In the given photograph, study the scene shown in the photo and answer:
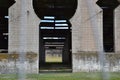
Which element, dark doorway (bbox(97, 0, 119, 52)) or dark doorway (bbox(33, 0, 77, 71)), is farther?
dark doorway (bbox(33, 0, 77, 71))

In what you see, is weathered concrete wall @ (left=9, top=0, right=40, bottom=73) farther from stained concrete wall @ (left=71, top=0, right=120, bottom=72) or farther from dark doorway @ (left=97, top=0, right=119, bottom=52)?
dark doorway @ (left=97, top=0, right=119, bottom=52)

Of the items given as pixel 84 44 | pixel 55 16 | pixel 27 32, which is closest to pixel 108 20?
pixel 55 16

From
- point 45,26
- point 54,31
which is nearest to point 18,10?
point 45,26

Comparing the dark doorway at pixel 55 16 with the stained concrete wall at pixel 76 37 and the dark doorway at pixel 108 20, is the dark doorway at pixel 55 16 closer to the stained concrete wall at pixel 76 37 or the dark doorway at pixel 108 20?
the dark doorway at pixel 108 20

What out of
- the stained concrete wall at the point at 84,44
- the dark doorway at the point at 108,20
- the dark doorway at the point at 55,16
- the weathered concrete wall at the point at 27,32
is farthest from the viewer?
the dark doorway at the point at 55,16

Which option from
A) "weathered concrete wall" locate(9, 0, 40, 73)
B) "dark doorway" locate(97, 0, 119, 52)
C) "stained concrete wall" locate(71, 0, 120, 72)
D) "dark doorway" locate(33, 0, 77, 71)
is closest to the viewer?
"weathered concrete wall" locate(9, 0, 40, 73)

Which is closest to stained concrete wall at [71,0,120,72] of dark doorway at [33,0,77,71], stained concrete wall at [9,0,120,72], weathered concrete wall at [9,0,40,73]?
stained concrete wall at [9,0,120,72]

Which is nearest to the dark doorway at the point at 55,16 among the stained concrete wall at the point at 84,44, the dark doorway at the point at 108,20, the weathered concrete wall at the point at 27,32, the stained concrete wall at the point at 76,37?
the dark doorway at the point at 108,20

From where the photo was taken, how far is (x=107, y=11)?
31594 millimetres

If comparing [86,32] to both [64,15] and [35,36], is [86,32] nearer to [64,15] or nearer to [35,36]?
[35,36]

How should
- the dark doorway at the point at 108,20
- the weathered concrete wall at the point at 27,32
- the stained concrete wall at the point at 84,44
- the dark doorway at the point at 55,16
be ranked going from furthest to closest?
the dark doorway at the point at 55,16 → the dark doorway at the point at 108,20 → the stained concrete wall at the point at 84,44 → the weathered concrete wall at the point at 27,32

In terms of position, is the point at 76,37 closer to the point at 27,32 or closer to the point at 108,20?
the point at 27,32

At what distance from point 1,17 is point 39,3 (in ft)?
22.3

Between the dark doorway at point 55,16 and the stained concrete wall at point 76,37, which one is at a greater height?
the dark doorway at point 55,16
